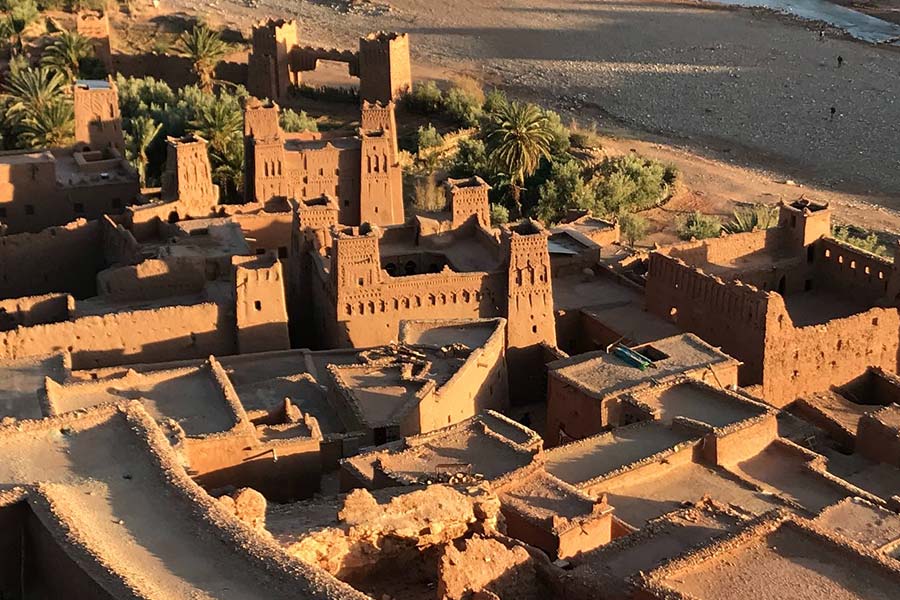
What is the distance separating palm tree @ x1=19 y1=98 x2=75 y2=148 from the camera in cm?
3891

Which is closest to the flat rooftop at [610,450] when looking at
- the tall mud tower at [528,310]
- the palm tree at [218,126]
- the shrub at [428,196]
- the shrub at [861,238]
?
the tall mud tower at [528,310]

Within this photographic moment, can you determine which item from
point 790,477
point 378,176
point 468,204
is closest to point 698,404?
point 790,477

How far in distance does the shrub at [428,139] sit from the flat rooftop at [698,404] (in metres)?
26.0

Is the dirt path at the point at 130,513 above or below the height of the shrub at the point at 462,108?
above

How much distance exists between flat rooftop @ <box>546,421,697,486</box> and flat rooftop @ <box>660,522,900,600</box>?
4.00 metres

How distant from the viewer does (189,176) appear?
28938 mm

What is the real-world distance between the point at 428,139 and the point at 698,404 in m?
26.8

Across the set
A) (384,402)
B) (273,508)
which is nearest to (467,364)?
(384,402)

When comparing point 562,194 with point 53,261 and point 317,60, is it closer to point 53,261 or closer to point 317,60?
point 317,60

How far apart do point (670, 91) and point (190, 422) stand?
45.1m

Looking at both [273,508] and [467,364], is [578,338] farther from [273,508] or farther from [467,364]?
[273,508]

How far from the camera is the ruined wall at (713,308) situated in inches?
942

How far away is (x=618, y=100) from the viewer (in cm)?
5822

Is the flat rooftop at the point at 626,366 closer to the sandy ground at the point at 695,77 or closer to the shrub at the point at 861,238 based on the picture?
the shrub at the point at 861,238
